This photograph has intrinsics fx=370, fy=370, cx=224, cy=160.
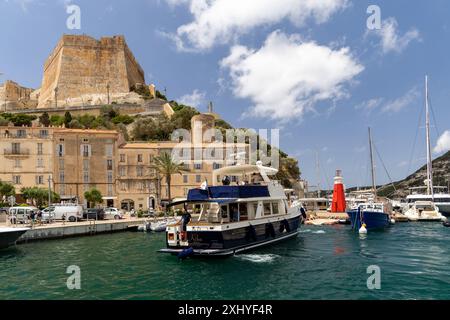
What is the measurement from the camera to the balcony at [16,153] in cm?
5291

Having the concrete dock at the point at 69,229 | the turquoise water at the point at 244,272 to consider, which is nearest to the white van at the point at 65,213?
the concrete dock at the point at 69,229

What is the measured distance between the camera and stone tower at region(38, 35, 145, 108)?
328 ft

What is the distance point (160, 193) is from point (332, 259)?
3899 centimetres

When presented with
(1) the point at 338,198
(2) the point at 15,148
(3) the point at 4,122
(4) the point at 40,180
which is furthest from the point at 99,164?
(3) the point at 4,122

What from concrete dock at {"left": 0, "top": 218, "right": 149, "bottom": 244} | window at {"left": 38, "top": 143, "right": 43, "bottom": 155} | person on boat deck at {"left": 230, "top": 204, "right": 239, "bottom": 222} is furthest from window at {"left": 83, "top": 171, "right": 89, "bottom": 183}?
person on boat deck at {"left": 230, "top": 204, "right": 239, "bottom": 222}

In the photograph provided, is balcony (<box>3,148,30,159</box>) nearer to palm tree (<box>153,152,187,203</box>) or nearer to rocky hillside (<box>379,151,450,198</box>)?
palm tree (<box>153,152,187,203</box>)

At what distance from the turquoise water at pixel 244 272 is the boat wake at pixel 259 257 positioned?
56 millimetres

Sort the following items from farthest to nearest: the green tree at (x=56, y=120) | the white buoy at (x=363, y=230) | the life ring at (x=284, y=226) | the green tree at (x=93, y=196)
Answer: the green tree at (x=56, y=120) → the green tree at (x=93, y=196) → the white buoy at (x=363, y=230) → the life ring at (x=284, y=226)

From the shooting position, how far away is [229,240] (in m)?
21.2

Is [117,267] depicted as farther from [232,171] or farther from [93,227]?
[93,227]

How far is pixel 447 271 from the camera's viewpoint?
1741 centimetres

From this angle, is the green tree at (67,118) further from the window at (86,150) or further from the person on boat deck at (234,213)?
the person on boat deck at (234,213)
